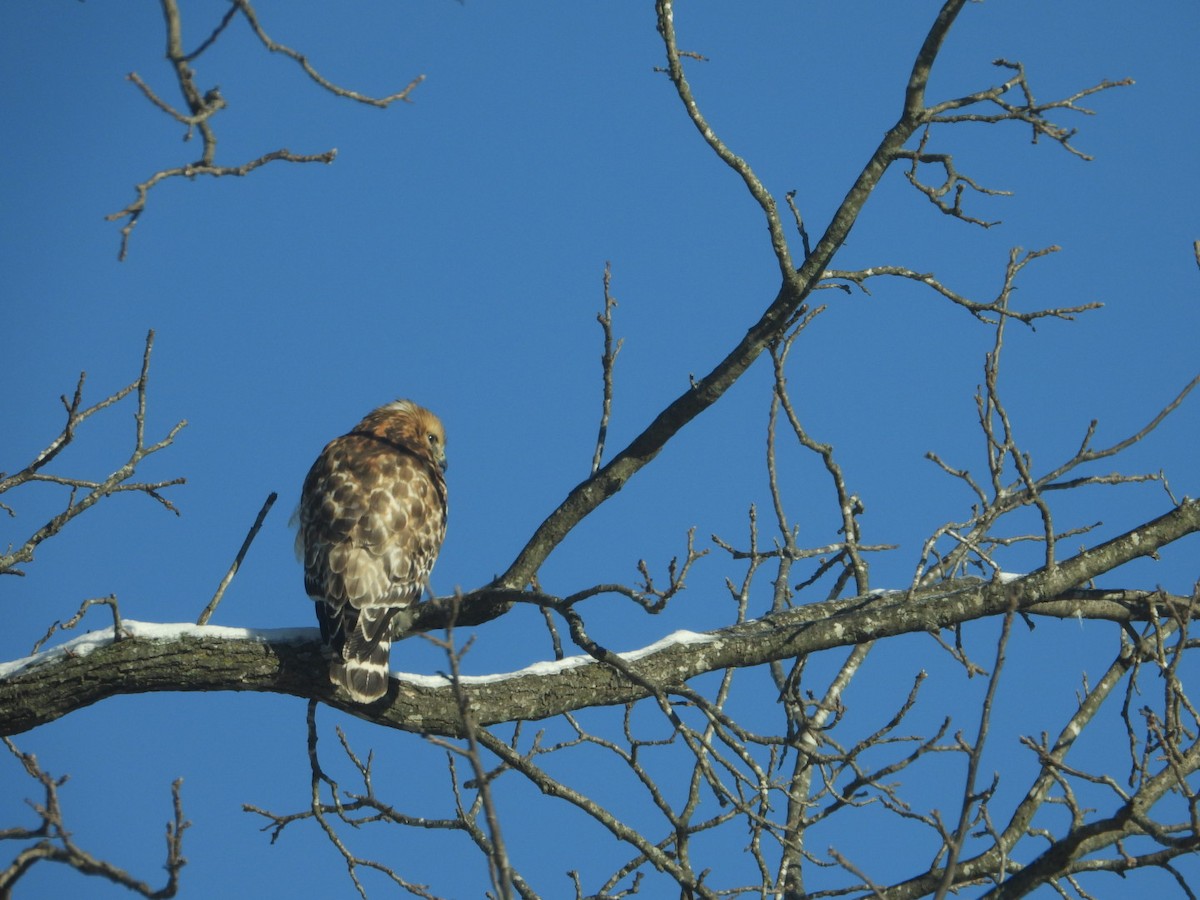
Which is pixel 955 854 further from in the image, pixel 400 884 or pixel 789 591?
pixel 789 591

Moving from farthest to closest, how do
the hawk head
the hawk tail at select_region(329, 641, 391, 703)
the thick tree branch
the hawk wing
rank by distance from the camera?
the hawk head → the hawk wing → the hawk tail at select_region(329, 641, 391, 703) → the thick tree branch

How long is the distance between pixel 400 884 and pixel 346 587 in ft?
3.75

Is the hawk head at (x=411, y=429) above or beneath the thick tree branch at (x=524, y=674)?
above

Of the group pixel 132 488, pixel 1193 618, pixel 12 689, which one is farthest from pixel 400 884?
pixel 1193 618

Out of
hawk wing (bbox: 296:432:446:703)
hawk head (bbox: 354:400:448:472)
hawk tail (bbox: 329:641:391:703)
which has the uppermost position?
hawk head (bbox: 354:400:448:472)

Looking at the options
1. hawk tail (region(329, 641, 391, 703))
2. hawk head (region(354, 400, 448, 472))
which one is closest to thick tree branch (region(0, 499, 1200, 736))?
hawk tail (region(329, 641, 391, 703))

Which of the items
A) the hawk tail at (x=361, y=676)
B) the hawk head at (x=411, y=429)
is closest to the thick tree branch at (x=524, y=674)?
the hawk tail at (x=361, y=676)

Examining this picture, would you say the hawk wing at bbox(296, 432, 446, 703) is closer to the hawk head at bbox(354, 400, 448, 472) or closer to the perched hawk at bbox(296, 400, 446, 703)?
the perched hawk at bbox(296, 400, 446, 703)

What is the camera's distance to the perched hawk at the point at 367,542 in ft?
14.6

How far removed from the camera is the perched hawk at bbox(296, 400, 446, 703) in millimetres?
4461

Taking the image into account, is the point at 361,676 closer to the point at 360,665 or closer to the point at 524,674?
the point at 360,665

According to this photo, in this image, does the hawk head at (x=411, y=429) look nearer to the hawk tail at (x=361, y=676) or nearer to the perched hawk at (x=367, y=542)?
the perched hawk at (x=367, y=542)

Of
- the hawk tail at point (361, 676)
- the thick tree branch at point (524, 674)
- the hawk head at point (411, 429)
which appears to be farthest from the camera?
the hawk head at point (411, 429)

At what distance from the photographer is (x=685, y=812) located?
529 centimetres
